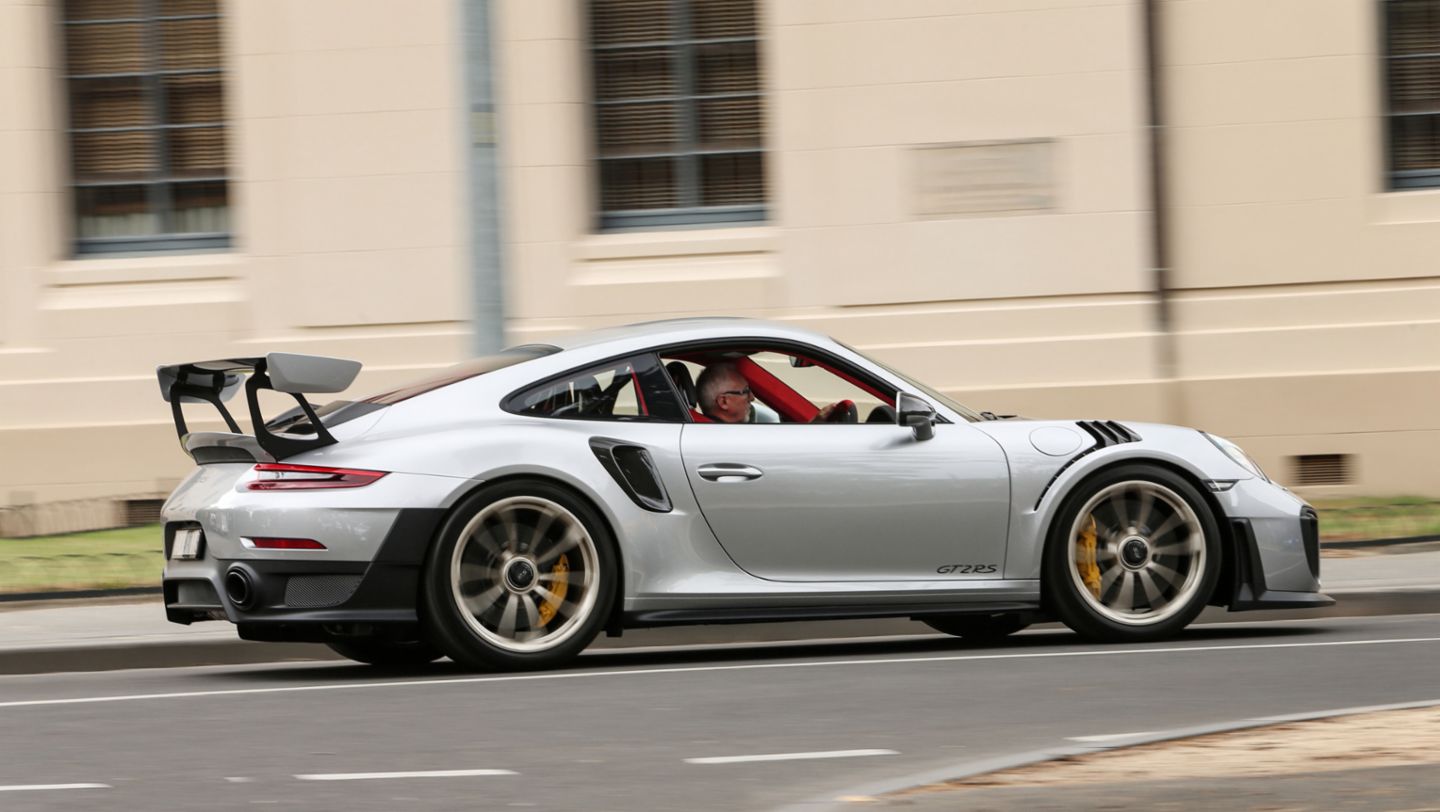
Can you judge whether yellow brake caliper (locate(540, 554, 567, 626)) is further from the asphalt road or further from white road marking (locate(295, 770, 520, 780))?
white road marking (locate(295, 770, 520, 780))

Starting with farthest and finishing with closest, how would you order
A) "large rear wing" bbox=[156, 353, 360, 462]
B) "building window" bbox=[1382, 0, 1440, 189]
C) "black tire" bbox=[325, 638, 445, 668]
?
"building window" bbox=[1382, 0, 1440, 189] < "black tire" bbox=[325, 638, 445, 668] < "large rear wing" bbox=[156, 353, 360, 462]

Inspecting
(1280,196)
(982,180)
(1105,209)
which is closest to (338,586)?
(982,180)

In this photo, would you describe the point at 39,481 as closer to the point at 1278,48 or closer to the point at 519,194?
the point at 519,194

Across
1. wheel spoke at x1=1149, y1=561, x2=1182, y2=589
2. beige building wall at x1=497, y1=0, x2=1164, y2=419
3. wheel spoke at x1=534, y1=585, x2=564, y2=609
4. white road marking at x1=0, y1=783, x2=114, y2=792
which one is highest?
beige building wall at x1=497, y1=0, x2=1164, y2=419

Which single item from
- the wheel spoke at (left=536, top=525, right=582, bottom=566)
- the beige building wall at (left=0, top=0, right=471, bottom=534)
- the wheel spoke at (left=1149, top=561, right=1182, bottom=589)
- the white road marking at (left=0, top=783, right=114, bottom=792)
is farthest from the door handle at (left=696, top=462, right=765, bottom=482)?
the beige building wall at (left=0, top=0, right=471, bottom=534)

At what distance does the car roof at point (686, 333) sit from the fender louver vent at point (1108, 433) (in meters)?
1.12

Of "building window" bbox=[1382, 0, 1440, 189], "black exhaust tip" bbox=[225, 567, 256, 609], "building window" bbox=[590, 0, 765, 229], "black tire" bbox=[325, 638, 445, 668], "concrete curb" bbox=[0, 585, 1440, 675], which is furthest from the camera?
"building window" bbox=[590, 0, 765, 229]

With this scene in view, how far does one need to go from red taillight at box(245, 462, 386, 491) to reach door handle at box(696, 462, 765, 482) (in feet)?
4.03

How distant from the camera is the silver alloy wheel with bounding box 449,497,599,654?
752 cm

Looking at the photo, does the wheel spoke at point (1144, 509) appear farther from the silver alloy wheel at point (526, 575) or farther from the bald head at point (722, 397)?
the silver alloy wheel at point (526, 575)

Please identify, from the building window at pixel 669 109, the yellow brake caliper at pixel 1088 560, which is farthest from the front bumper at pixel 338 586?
the building window at pixel 669 109

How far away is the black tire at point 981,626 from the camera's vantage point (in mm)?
8727

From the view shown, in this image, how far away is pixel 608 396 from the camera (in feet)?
25.7

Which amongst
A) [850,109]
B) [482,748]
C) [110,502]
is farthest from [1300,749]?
[110,502]
